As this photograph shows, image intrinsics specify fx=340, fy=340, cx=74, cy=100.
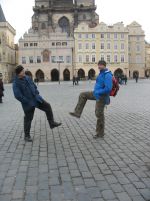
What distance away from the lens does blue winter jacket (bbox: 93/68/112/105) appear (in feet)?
24.9

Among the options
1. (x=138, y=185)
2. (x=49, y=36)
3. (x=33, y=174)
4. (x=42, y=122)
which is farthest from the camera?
(x=49, y=36)

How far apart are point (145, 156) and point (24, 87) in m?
3.16

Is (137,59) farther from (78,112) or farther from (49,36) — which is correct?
(78,112)

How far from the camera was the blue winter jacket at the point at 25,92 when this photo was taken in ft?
25.1

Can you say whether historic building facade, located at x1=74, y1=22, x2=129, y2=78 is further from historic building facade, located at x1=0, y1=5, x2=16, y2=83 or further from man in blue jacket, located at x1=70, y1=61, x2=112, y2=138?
man in blue jacket, located at x1=70, y1=61, x2=112, y2=138

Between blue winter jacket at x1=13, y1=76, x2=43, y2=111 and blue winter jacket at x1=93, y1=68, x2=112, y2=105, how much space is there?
134cm

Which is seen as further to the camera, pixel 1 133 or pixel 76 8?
pixel 76 8

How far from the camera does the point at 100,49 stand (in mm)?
88562

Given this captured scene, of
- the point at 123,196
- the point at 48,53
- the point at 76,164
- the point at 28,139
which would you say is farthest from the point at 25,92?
the point at 48,53

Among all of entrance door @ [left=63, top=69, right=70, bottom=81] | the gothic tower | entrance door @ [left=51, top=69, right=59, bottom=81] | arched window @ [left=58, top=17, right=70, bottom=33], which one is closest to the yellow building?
entrance door @ [left=63, top=69, right=70, bottom=81]

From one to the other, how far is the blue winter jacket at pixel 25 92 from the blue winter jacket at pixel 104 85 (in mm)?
1342

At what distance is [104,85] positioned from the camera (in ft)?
25.4

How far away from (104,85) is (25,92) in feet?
5.91

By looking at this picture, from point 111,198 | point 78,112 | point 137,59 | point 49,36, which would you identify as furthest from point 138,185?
point 137,59
